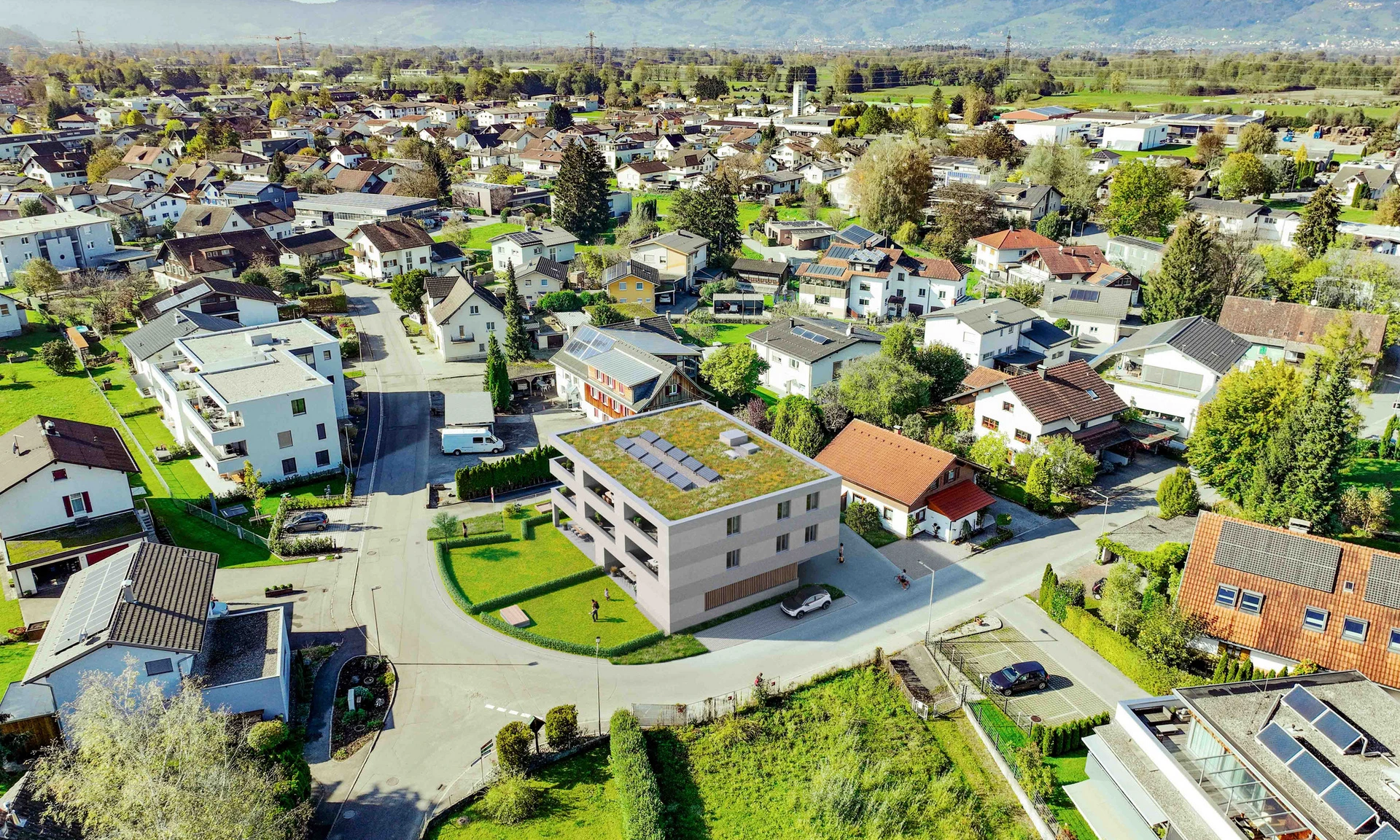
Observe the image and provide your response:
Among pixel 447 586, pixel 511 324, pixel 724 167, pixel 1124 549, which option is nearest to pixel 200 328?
pixel 511 324

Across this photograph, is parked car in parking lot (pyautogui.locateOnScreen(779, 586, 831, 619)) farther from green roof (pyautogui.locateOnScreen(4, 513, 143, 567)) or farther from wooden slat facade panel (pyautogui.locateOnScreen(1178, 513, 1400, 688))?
green roof (pyautogui.locateOnScreen(4, 513, 143, 567))

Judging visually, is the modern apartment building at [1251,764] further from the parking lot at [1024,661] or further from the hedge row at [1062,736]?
the parking lot at [1024,661]

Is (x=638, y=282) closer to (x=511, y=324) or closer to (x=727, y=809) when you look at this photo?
(x=511, y=324)

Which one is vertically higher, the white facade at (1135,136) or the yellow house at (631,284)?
the white facade at (1135,136)

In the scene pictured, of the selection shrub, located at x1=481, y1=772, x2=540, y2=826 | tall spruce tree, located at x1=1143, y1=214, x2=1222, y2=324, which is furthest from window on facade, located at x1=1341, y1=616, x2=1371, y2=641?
tall spruce tree, located at x1=1143, y1=214, x2=1222, y2=324

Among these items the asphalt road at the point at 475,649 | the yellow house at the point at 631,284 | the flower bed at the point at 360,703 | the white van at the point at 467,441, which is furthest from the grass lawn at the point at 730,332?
the flower bed at the point at 360,703

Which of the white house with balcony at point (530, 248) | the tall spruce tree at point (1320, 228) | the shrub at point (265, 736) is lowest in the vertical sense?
the shrub at point (265, 736)

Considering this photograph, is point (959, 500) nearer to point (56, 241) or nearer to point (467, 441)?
point (467, 441)
